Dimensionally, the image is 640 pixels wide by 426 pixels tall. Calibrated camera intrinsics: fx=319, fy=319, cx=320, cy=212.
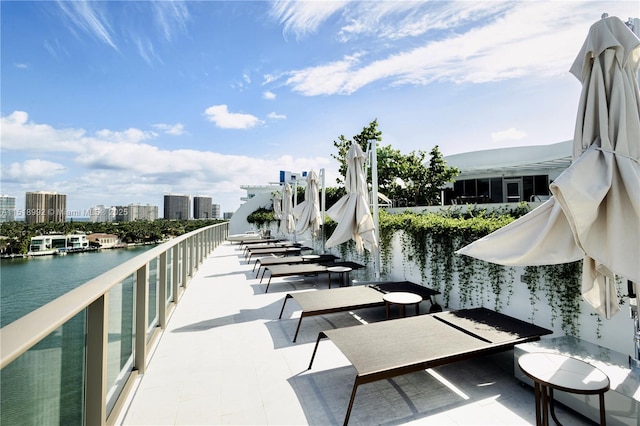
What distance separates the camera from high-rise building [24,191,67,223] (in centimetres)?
2319

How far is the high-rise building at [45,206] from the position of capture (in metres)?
23.2

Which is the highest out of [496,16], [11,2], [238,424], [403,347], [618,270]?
[11,2]

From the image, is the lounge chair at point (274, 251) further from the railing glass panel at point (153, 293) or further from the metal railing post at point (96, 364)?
the metal railing post at point (96, 364)

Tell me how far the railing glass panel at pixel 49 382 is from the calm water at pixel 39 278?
5.12 m

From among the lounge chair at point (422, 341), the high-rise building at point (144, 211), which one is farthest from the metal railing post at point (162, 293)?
the high-rise building at point (144, 211)

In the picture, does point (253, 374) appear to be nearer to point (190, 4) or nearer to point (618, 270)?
point (618, 270)

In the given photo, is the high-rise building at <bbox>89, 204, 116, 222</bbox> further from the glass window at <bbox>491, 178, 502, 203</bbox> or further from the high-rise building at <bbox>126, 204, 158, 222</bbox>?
the glass window at <bbox>491, 178, 502, 203</bbox>

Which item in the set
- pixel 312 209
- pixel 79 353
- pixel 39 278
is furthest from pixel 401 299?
pixel 39 278

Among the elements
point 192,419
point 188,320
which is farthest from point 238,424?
point 188,320

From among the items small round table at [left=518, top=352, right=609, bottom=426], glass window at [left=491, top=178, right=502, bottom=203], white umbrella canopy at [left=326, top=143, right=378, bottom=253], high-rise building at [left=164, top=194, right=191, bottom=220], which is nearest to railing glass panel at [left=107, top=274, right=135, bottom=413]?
small round table at [left=518, top=352, right=609, bottom=426]

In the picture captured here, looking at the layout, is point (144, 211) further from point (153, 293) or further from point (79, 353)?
point (79, 353)

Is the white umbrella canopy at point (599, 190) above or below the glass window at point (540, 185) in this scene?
below

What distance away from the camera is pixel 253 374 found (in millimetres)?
3090

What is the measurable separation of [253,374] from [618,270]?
2952 mm
